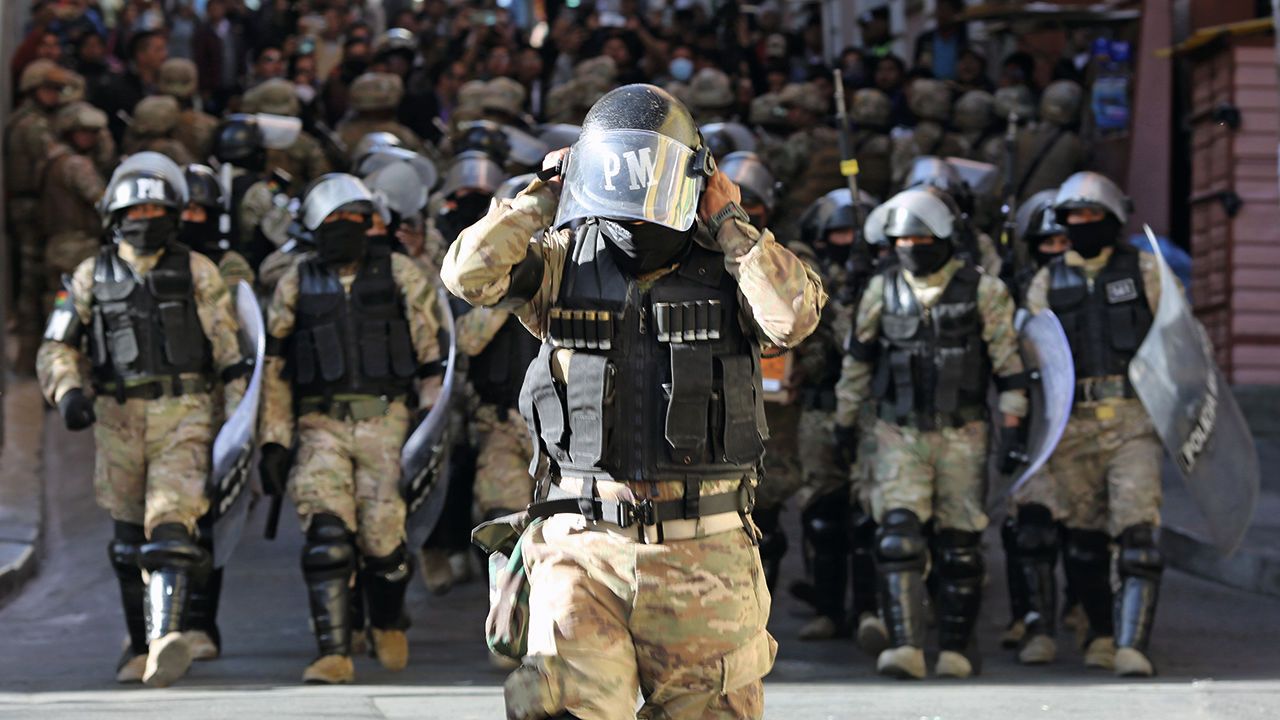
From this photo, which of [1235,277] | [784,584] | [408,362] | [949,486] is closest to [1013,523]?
[949,486]

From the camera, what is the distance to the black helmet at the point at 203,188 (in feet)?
32.0

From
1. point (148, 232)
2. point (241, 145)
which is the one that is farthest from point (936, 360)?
→ point (241, 145)

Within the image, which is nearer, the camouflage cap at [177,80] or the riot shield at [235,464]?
the riot shield at [235,464]

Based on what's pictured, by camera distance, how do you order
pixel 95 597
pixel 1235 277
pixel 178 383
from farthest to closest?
pixel 1235 277 < pixel 95 597 < pixel 178 383

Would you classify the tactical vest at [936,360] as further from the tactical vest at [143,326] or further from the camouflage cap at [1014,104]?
the camouflage cap at [1014,104]

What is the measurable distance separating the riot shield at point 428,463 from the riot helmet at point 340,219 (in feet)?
1.49

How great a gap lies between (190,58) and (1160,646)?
11.2 meters

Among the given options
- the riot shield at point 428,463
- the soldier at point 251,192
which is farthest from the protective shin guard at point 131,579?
the soldier at point 251,192

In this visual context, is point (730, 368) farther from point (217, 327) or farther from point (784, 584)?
point (784, 584)

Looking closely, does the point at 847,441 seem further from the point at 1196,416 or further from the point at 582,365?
the point at 582,365

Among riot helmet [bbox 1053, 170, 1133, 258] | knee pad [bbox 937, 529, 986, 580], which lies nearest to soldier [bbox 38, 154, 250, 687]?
knee pad [bbox 937, 529, 986, 580]

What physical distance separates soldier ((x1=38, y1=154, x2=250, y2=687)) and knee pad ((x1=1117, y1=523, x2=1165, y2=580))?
3837 mm

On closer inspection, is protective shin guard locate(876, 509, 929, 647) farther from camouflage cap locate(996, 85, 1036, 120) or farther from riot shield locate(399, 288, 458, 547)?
camouflage cap locate(996, 85, 1036, 120)

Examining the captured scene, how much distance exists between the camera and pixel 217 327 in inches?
327
